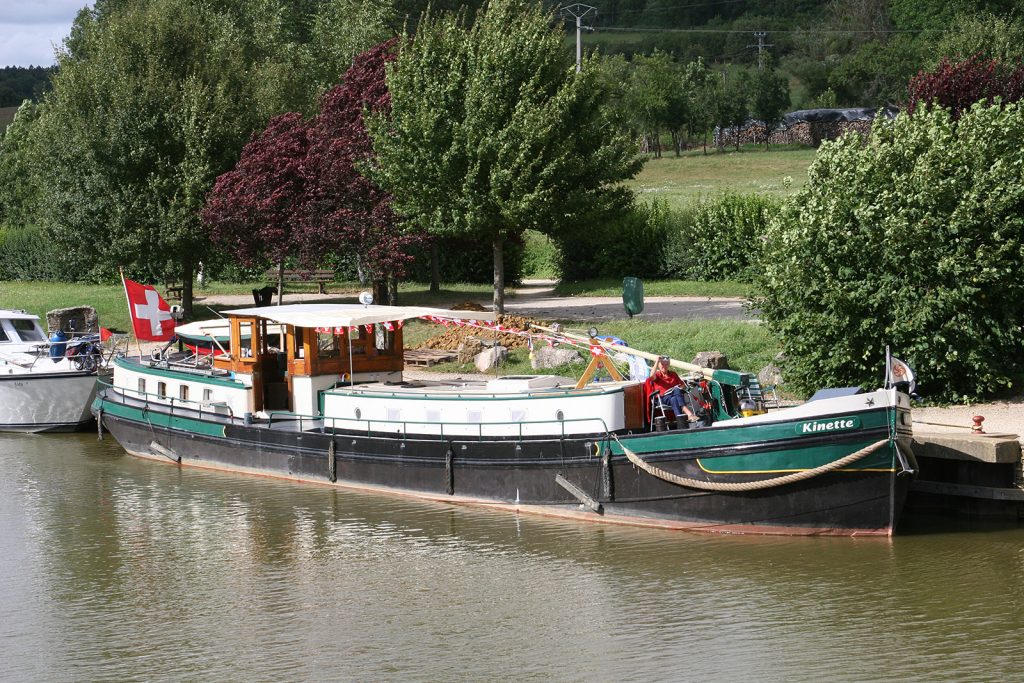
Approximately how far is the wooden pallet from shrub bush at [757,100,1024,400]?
965cm

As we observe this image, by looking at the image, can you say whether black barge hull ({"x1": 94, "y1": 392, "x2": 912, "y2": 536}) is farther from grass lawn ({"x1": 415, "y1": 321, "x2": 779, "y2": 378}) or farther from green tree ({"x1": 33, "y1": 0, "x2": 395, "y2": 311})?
green tree ({"x1": 33, "y1": 0, "x2": 395, "y2": 311})

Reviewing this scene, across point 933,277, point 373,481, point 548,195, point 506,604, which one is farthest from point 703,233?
point 506,604

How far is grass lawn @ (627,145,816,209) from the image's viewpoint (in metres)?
60.5

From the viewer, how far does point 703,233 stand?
42.5 meters

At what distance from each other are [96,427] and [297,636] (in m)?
16.3

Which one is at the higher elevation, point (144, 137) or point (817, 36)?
point (817, 36)

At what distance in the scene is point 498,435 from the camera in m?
19.6

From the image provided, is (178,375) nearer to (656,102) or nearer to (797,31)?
(656,102)

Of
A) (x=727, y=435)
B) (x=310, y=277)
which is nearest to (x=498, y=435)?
(x=727, y=435)

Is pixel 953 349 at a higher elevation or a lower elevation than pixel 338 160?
lower

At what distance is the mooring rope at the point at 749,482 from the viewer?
16.7 meters

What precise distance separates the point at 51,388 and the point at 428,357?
8.59 m

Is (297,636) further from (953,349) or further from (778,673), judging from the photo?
(953,349)

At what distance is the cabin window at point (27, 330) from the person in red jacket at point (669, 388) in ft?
58.5
